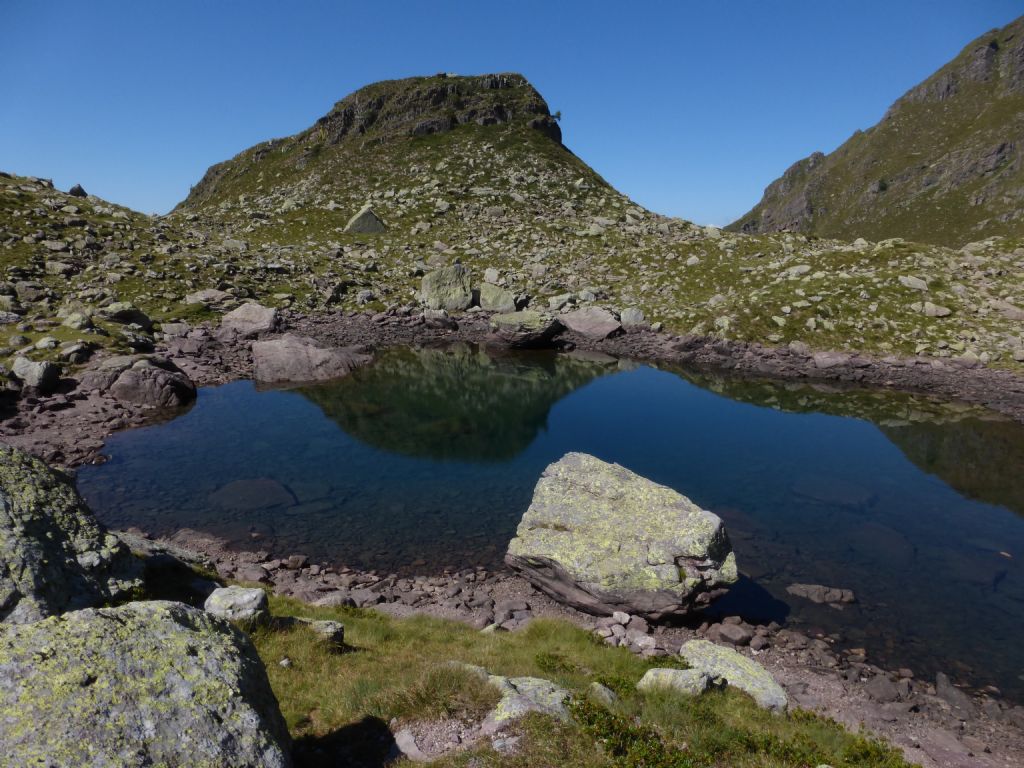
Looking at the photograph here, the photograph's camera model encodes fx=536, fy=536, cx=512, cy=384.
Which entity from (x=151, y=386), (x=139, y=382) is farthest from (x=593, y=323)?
(x=139, y=382)

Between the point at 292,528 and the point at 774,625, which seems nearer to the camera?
the point at 774,625

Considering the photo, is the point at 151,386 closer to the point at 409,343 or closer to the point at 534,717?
the point at 409,343

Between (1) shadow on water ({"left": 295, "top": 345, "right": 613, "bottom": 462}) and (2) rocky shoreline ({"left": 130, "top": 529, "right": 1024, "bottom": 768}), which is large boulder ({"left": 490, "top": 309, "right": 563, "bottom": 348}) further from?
(2) rocky shoreline ({"left": 130, "top": 529, "right": 1024, "bottom": 768})

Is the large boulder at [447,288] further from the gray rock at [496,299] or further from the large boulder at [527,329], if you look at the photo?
the large boulder at [527,329]

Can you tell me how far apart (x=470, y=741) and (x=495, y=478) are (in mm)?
22870

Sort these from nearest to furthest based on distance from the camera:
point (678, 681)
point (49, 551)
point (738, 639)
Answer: point (49, 551) → point (678, 681) → point (738, 639)

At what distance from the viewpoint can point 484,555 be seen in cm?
2516

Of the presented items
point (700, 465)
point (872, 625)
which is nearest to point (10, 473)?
point (872, 625)

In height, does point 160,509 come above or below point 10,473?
below

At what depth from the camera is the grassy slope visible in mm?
9875

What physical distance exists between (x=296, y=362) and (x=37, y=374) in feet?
60.1

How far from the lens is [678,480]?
1284 inches

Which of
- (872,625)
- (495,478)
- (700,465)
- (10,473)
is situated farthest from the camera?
(700,465)

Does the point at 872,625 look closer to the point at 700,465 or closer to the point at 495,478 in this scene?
the point at 700,465
